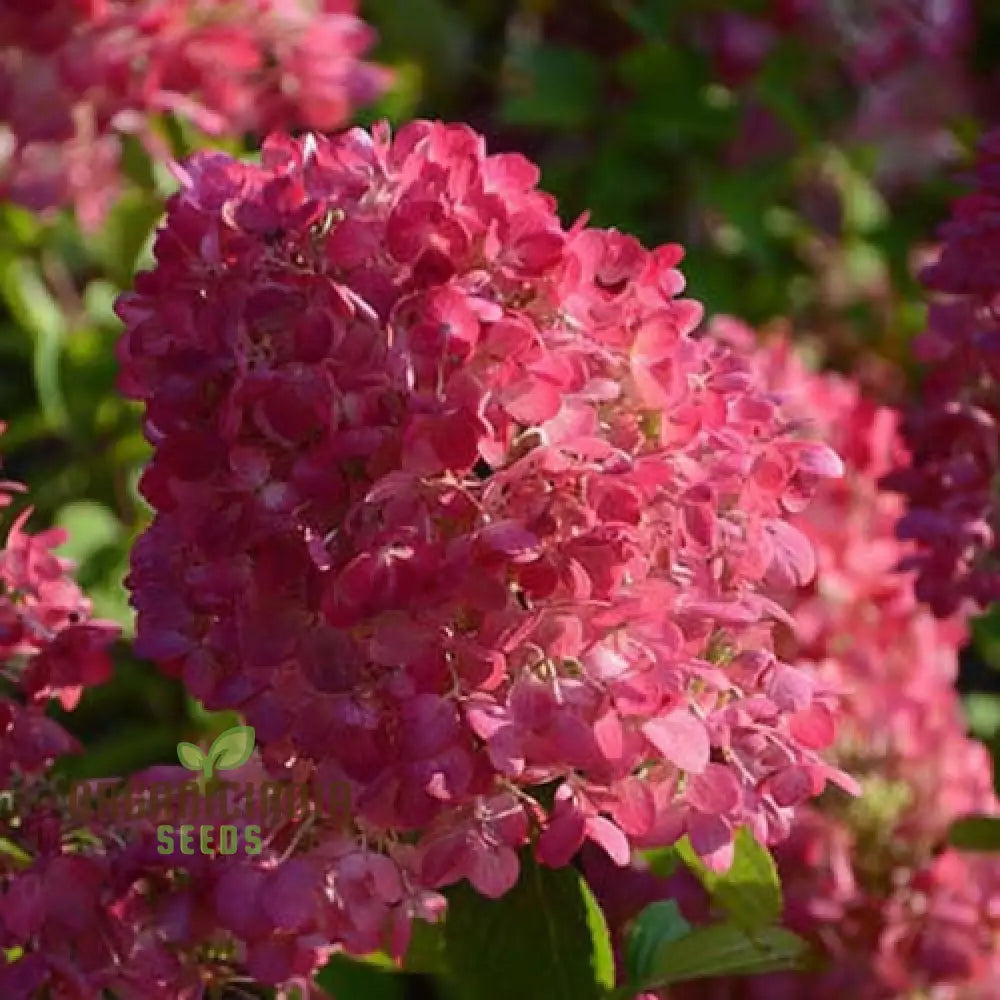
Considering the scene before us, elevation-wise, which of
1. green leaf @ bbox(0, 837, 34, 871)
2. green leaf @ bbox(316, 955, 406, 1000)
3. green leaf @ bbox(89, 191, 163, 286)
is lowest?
green leaf @ bbox(316, 955, 406, 1000)

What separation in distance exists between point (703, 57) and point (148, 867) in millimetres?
1267

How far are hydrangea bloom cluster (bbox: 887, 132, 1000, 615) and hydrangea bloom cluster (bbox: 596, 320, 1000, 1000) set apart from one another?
0.16 metres

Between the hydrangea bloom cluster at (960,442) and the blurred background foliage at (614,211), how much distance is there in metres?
0.64

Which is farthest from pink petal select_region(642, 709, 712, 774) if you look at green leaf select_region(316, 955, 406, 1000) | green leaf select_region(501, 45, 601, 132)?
green leaf select_region(501, 45, 601, 132)

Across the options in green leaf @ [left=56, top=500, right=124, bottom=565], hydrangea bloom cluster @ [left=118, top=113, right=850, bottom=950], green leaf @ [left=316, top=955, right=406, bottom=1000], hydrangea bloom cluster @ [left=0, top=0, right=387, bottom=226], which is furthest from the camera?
green leaf @ [left=56, top=500, right=124, bottom=565]

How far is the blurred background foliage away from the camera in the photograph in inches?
71.3

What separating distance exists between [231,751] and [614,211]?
3.17 feet

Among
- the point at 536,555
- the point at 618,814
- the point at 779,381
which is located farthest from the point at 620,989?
the point at 779,381

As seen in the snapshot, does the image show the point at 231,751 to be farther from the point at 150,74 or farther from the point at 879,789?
the point at 150,74

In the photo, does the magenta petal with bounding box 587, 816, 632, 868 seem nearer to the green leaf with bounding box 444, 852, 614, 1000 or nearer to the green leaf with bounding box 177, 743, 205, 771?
the green leaf with bounding box 444, 852, 614, 1000

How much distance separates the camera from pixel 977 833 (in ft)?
4.21

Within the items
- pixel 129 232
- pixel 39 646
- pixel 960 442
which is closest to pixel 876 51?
pixel 129 232

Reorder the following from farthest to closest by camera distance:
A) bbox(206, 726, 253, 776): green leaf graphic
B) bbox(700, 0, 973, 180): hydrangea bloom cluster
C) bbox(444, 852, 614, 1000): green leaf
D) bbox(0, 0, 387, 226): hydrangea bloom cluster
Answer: bbox(700, 0, 973, 180): hydrangea bloom cluster < bbox(0, 0, 387, 226): hydrangea bloom cluster < bbox(206, 726, 253, 776): green leaf graphic < bbox(444, 852, 614, 1000): green leaf

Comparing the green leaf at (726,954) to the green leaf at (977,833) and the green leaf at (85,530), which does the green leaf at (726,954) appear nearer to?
the green leaf at (977,833)
